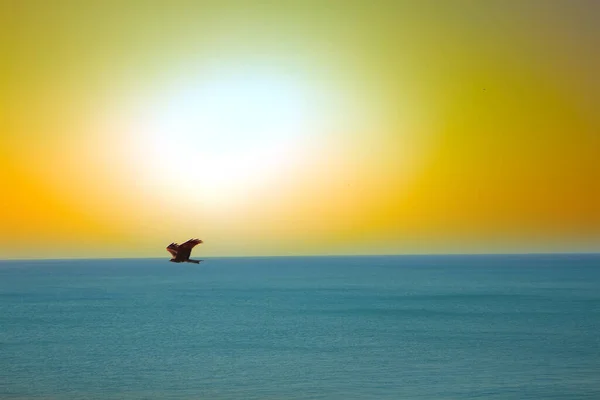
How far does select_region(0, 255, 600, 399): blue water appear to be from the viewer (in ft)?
170

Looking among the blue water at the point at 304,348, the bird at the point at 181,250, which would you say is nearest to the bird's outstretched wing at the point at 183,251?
the bird at the point at 181,250

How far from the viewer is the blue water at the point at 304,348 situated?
170ft

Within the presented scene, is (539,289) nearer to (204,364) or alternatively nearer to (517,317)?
(517,317)

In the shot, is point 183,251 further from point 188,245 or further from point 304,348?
point 304,348

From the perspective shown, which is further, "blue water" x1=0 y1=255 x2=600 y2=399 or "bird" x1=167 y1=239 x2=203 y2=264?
"blue water" x1=0 y1=255 x2=600 y2=399

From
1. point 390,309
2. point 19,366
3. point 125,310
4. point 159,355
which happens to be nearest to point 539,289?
point 390,309

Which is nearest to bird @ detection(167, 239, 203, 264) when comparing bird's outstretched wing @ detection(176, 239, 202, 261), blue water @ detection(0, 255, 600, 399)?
bird's outstretched wing @ detection(176, 239, 202, 261)

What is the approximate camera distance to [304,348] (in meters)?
69.7

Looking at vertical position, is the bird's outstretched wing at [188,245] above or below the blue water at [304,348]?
above

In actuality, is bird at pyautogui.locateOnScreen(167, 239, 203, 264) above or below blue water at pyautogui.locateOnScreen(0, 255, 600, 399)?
above

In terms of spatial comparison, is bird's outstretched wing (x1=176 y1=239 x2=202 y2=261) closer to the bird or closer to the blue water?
the bird

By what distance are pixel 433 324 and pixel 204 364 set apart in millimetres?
33586

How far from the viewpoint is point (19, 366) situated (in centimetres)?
6169

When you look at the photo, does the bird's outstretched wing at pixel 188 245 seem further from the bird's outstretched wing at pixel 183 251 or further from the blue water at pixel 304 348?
the blue water at pixel 304 348
